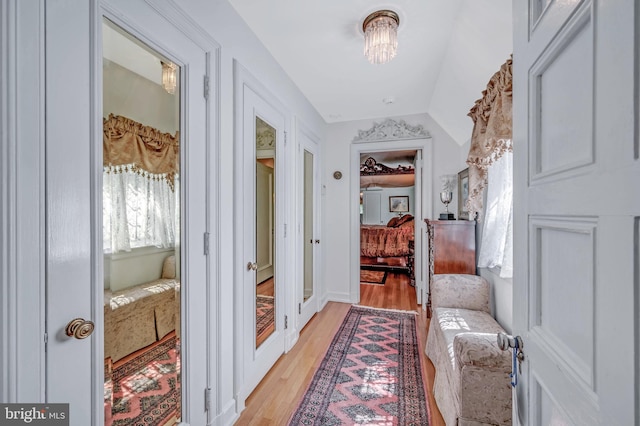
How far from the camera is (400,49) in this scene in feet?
7.20

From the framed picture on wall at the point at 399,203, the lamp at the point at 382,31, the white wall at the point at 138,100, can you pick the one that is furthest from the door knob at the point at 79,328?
the framed picture on wall at the point at 399,203

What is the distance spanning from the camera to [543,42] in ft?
2.31

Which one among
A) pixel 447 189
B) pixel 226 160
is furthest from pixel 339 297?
pixel 226 160

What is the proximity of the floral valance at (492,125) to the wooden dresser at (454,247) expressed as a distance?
621 millimetres

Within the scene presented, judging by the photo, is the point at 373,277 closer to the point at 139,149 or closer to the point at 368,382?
the point at 368,382

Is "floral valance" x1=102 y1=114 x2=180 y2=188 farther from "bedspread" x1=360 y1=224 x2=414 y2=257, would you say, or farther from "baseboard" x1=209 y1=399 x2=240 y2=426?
"bedspread" x1=360 y1=224 x2=414 y2=257

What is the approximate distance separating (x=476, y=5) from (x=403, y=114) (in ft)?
6.85

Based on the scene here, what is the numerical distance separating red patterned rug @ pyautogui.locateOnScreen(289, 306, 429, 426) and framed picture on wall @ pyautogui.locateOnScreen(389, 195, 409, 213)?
20.2ft

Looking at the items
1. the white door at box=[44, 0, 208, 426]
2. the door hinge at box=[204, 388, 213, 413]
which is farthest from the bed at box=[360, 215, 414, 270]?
the white door at box=[44, 0, 208, 426]

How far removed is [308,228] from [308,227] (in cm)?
1

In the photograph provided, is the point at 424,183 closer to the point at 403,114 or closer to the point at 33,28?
the point at 403,114

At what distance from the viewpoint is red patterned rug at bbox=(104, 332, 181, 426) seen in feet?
3.46

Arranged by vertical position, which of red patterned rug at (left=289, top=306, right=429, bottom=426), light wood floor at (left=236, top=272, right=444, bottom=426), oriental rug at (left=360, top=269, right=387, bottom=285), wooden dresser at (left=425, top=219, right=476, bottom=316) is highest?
wooden dresser at (left=425, top=219, right=476, bottom=316)

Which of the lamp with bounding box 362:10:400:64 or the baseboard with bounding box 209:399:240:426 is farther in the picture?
the lamp with bounding box 362:10:400:64
